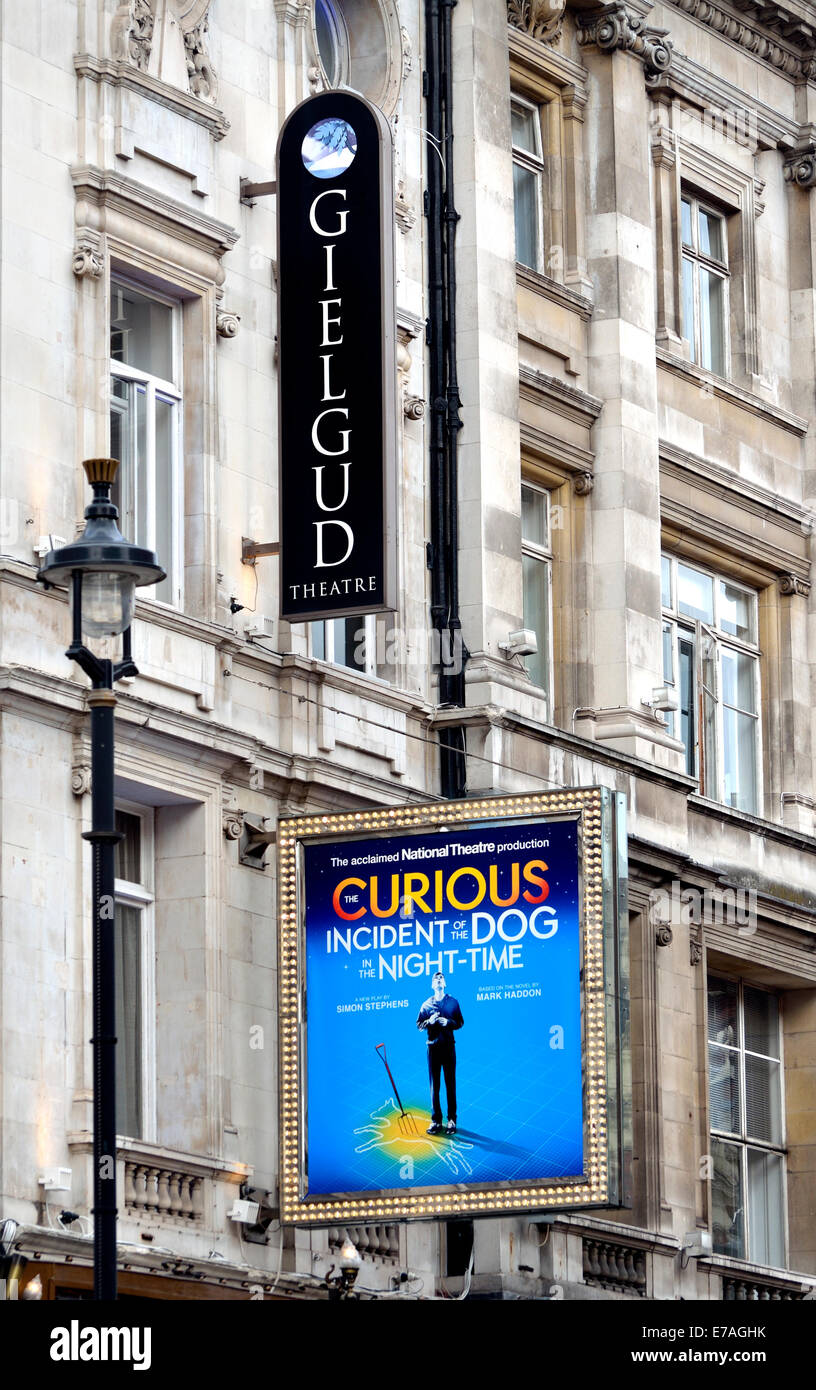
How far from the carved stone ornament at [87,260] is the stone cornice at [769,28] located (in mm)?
13516

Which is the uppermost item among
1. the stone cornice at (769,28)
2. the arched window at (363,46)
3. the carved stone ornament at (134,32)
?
the stone cornice at (769,28)

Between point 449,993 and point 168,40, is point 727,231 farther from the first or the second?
point 449,993

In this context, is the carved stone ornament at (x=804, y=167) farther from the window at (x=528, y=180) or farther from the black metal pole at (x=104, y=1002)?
the black metal pole at (x=104, y=1002)

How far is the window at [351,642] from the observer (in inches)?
1335

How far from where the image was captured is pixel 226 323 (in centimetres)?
3244

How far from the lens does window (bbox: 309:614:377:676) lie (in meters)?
33.9

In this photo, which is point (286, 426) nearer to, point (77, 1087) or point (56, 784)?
point (56, 784)

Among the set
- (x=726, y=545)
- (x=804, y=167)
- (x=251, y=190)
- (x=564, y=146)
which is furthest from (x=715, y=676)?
(x=251, y=190)

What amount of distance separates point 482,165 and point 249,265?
476cm

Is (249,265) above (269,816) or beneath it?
above

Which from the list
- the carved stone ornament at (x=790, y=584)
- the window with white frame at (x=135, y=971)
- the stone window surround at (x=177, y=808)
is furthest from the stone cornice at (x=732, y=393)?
the window with white frame at (x=135, y=971)

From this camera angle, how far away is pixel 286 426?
3184cm

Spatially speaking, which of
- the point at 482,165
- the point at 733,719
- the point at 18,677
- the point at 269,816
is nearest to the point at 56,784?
the point at 18,677
